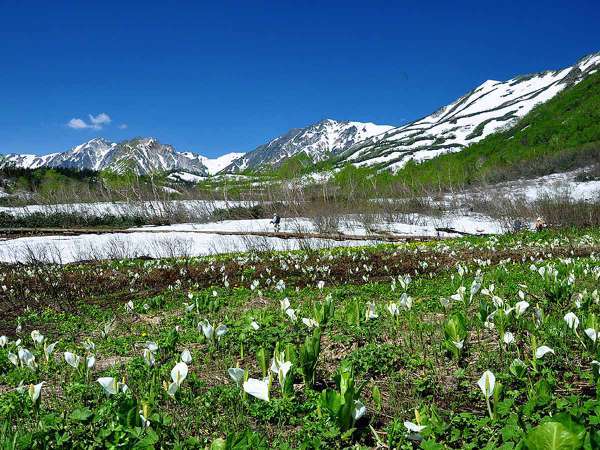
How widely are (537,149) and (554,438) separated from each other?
366ft

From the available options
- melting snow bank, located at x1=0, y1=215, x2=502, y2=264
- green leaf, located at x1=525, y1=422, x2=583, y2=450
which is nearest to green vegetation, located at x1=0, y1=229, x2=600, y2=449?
green leaf, located at x1=525, y1=422, x2=583, y2=450

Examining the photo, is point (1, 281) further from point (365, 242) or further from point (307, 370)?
point (365, 242)

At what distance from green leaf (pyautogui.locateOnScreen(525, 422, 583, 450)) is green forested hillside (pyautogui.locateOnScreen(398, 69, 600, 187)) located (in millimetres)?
73242

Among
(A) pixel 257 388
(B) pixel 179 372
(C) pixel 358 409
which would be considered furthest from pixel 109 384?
(C) pixel 358 409

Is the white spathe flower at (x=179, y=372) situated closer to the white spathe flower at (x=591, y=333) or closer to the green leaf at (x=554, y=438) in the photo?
the green leaf at (x=554, y=438)

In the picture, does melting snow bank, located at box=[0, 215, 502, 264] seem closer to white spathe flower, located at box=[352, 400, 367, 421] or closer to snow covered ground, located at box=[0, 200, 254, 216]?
snow covered ground, located at box=[0, 200, 254, 216]

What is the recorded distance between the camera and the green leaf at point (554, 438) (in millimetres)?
1701

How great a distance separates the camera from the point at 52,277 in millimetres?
12375

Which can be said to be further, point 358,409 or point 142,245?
point 142,245

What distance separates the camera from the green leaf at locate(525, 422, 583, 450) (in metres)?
1.70

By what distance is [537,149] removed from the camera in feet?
322

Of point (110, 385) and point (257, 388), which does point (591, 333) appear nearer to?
point (257, 388)

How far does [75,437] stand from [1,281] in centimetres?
1161

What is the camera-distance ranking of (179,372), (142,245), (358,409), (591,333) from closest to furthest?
(358,409), (179,372), (591,333), (142,245)
